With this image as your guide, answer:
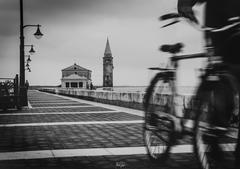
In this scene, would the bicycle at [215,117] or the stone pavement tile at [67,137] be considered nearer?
the bicycle at [215,117]

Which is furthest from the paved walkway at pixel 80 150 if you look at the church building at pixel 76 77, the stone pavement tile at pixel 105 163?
the church building at pixel 76 77

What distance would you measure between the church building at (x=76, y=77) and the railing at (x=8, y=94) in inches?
4726

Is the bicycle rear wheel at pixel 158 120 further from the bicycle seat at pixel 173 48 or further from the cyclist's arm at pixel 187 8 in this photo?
the cyclist's arm at pixel 187 8

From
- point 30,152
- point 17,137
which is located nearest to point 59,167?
point 30,152

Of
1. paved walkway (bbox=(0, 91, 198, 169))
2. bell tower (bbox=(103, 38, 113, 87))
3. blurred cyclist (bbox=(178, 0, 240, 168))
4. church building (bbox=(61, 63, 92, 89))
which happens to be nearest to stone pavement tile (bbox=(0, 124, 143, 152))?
paved walkway (bbox=(0, 91, 198, 169))

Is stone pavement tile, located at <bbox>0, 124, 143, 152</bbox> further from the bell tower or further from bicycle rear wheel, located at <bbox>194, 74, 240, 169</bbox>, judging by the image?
the bell tower

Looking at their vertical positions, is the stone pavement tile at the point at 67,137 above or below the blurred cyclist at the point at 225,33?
below

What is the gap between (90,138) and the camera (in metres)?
6.84

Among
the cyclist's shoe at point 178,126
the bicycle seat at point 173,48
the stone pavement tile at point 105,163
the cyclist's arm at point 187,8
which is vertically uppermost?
the cyclist's arm at point 187,8

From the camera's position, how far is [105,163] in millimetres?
4609

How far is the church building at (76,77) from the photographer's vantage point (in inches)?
5635

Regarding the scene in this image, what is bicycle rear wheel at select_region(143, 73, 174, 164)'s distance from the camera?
4133 millimetres

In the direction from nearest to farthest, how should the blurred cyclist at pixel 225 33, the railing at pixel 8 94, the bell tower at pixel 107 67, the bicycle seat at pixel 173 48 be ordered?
the blurred cyclist at pixel 225 33
the bicycle seat at pixel 173 48
the railing at pixel 8 94
the bell tower at pixel 107 67

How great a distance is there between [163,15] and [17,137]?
409 centimetres
